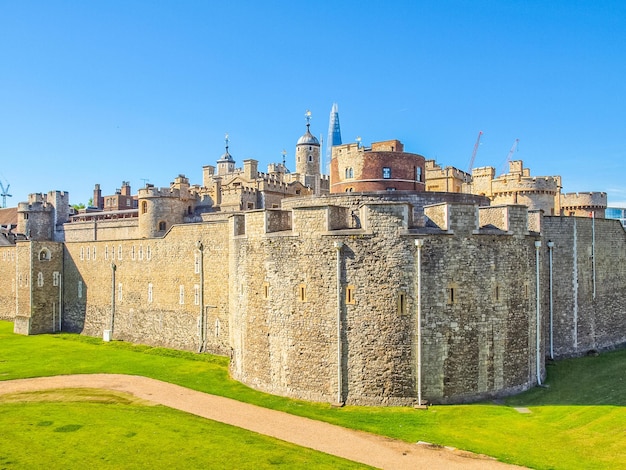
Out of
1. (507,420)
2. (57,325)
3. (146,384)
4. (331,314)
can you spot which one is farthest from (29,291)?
(507,420)

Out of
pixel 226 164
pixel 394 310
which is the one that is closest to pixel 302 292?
pixel 394 310

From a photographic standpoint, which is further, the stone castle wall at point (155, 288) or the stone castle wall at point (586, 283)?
the stone castle wall at point (155, 288)

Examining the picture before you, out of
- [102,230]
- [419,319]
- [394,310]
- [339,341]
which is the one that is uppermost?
[102,230]

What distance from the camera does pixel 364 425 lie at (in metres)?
17.8

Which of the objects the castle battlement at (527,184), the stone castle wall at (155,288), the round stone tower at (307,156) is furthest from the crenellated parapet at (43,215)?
the castle battlement at (527,184)

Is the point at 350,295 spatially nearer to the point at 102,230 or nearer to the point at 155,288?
the point at 155,288

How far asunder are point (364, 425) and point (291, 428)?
2.47 m

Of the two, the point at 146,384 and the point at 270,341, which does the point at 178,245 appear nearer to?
the point at 146,384

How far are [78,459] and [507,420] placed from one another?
1373 centimetres

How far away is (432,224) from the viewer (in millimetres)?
20328

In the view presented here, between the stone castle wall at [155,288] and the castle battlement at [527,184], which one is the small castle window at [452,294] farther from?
the castle battlement at [527,184]

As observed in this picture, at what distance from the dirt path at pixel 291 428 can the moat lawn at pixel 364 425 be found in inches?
22.0

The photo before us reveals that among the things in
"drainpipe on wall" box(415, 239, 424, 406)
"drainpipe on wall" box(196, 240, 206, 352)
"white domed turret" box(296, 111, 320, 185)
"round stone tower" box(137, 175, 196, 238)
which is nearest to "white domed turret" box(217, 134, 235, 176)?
"white domed turret" box(296, 111, 320, 185)

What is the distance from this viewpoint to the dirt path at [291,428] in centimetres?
1516
